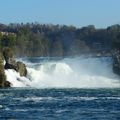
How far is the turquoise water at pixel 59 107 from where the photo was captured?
5228 centimetres

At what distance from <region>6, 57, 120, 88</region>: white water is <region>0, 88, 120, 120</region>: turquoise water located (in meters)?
25.2

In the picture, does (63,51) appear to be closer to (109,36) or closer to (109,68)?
(109,36)

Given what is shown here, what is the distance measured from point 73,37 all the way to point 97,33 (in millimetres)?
6692

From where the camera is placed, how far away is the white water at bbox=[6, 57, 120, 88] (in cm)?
9971

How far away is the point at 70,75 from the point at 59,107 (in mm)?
49396

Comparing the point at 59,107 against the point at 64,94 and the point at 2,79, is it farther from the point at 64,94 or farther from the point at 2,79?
the point at 2,79

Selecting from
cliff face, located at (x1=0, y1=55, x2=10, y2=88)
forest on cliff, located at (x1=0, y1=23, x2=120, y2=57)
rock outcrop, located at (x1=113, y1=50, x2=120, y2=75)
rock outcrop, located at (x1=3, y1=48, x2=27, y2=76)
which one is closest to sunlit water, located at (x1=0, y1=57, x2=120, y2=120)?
rock outcrop, located at (x1=113, y1=50, x2=120, y2=75)

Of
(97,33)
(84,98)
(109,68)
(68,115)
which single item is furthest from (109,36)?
(68,115)

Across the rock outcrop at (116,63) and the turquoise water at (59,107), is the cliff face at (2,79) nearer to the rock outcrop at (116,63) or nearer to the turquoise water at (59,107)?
the turquoise water at (59,107)

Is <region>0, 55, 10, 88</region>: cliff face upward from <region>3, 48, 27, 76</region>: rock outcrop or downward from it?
downward

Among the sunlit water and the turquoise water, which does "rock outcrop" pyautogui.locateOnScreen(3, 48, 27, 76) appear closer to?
the sunlit water

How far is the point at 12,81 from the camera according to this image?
322 ft

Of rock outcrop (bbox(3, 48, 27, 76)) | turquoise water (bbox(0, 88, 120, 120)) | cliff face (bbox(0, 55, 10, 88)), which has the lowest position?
turquoise water (bbox(0, 88, 120, 120))

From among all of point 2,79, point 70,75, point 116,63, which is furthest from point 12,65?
point 116,63
